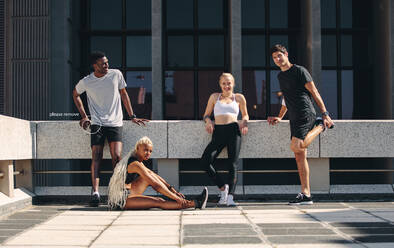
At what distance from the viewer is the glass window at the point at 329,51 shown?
16.0m

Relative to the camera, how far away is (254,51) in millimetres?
15977

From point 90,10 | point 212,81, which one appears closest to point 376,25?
point 212,81

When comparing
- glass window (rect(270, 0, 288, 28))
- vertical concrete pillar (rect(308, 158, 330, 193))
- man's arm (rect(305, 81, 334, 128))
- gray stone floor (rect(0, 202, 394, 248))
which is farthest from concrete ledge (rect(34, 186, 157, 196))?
glass window (rect(270, 0, 288, 28))

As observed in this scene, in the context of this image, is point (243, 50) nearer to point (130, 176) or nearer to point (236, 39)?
point (236, 39)

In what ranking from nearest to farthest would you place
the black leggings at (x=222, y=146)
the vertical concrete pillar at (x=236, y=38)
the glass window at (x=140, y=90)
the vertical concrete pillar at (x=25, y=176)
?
1. the black leggings at (x=222, y=146)
2. the vertical concrete pillar at (x=25, y=176)
3. the vertical concrete pillar at (x=236, y=38)
4. the glass window at (x=140, y=90)

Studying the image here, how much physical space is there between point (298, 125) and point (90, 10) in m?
10.6

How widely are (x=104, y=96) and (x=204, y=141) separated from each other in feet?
5.41

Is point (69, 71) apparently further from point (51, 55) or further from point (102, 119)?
point (102, 119)

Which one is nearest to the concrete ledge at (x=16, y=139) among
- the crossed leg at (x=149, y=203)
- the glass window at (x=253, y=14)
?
the crossed leg at (x=149, y=203)

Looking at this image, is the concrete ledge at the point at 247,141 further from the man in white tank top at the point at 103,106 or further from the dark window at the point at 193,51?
the dark window at the point at 193,51

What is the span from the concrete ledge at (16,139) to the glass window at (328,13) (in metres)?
10.8

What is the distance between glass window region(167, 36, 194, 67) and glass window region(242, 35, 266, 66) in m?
1.62

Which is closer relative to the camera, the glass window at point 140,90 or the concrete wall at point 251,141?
the concrete wall at point 251,141

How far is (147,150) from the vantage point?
6.56 meters
